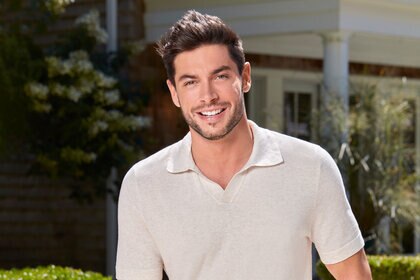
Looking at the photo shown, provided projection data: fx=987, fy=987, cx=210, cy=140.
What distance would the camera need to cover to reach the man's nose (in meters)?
2.30

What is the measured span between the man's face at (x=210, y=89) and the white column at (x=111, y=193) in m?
7.40

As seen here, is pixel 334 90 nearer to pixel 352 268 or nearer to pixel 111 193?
pixel 111 193

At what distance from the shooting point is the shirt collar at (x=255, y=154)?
2400 mm

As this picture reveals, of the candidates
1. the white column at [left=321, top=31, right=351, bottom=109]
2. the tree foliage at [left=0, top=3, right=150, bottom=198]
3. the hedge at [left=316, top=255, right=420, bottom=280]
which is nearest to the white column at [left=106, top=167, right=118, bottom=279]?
the tree foliage at [left=0, top=3, right=150, bottom=198]

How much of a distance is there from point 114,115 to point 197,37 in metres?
6.75

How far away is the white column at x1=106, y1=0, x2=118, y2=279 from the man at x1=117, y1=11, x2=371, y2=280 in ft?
23.9

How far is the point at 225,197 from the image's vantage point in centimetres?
237

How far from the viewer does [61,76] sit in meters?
8.97

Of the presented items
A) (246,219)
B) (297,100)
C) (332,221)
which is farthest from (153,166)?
(297,100)

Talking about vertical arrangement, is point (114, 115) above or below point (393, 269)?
above

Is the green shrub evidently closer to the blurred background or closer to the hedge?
the hedge

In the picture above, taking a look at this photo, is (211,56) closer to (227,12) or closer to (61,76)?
(61,76)

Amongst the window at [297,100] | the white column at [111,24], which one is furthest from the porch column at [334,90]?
the white column at [111,24]

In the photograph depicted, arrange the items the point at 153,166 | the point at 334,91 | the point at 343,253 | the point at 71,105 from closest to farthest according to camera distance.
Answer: the point at 343,253, the point at 153,166, the point at 71,105, the point at 334,91
